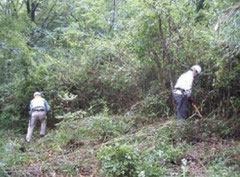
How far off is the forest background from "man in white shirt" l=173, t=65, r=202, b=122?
417mm

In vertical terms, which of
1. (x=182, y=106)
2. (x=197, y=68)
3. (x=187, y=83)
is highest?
(x=197, y=68)

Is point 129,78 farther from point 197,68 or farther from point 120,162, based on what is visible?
point 120,162

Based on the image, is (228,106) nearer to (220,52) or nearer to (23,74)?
(220,52)

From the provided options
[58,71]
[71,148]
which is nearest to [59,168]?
[71,148]

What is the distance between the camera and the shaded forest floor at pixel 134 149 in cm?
561

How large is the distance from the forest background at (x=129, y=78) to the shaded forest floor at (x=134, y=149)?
35mm

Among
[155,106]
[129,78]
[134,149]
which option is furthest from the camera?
[129,78]

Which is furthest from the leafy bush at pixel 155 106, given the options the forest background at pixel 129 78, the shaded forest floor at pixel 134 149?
the shaded forest floor at pixel 134 149

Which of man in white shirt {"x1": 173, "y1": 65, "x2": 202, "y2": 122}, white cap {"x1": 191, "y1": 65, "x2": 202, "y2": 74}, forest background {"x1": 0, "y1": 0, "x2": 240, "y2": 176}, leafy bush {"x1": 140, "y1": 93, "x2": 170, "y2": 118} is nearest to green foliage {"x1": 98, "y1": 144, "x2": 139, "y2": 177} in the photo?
forest background {"x1": 0, "y1": 0, "x2": 240, "y2": 176}

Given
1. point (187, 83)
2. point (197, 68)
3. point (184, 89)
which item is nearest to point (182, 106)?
point (184, 89)

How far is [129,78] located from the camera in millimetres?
10344

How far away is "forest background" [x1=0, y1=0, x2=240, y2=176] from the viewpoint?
651 centimetres

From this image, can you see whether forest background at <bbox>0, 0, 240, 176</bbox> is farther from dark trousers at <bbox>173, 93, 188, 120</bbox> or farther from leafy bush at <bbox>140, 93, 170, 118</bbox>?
dark trousers at <bbox>173, 93, 188, 120</bbox>

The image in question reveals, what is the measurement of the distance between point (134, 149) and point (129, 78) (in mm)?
4742
